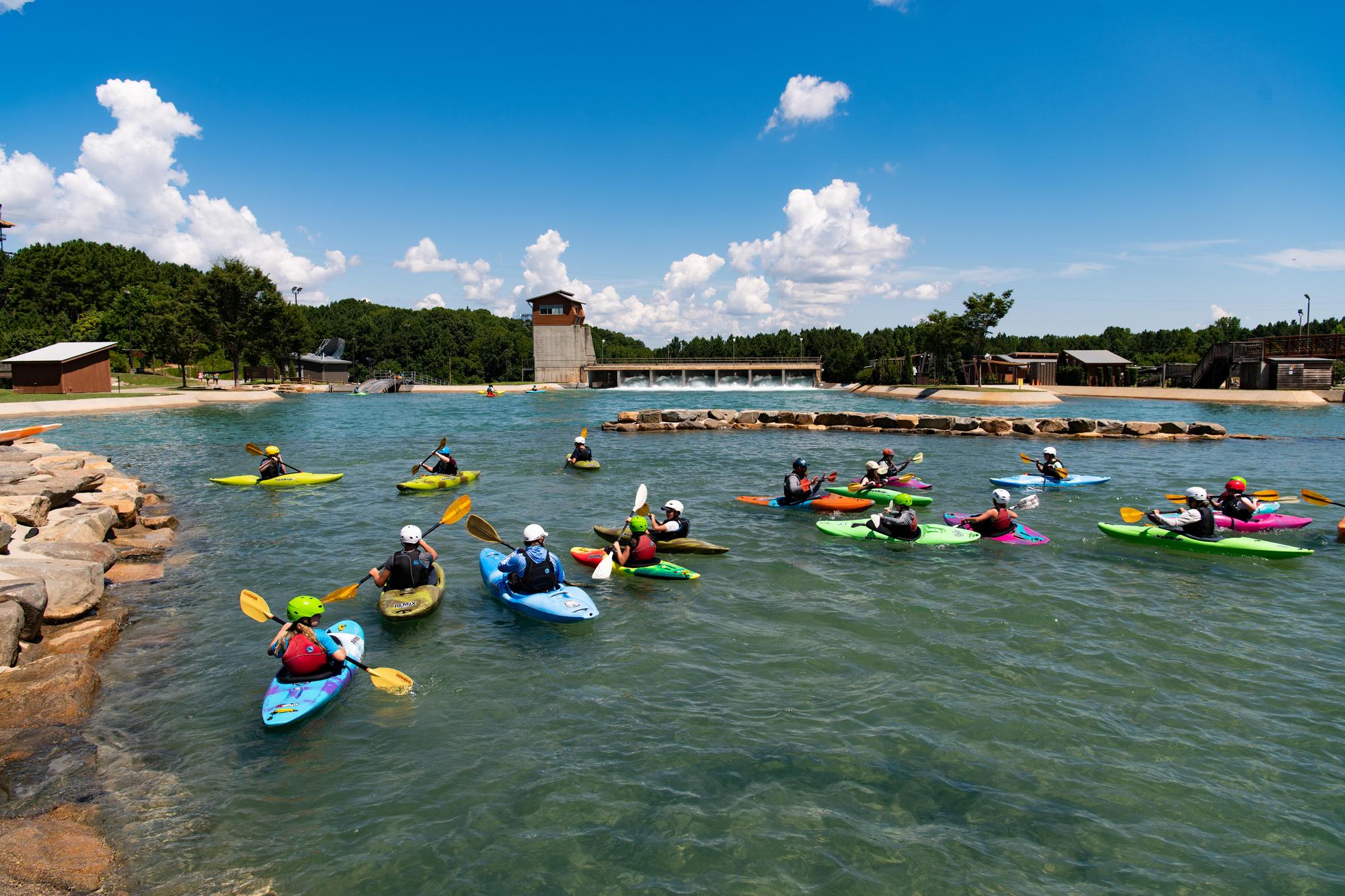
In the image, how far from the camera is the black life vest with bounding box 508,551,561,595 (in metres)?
10.9

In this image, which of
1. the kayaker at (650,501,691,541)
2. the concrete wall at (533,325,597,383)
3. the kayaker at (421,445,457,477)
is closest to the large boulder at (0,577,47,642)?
the kayaker at (650,501,691,541)

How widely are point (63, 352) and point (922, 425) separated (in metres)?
54.6

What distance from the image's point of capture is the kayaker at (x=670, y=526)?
1388 centimetres

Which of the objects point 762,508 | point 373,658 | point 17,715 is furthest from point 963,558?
point 17,715

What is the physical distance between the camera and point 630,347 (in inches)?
7623

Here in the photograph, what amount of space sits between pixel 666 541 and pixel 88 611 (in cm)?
904

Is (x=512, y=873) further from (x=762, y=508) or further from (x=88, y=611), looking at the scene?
(x=762, y=508)

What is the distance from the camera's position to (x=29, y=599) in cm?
883

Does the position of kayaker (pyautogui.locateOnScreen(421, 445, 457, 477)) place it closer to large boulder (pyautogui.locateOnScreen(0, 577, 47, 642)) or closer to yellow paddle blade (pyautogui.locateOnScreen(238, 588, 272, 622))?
large boulder (pyautogui.locateOnScreen(0, 577, 47, 642))

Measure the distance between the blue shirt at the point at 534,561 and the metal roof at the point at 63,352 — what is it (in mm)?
50992

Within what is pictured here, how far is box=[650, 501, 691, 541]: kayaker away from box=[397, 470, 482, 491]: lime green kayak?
9.60 meters

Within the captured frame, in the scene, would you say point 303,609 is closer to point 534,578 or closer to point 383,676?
point 383,676

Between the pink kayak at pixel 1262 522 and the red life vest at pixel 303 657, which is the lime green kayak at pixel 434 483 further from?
the pink kayak at pixel 1262 522

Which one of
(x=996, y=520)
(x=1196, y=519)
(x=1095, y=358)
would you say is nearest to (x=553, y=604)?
(x=996, y=520)
